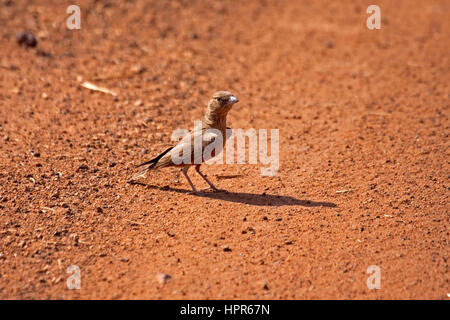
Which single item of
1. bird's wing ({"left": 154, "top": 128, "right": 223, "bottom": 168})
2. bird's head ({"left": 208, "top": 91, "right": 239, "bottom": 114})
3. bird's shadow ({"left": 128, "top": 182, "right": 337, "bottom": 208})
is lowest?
bird's shadow ({"left": 128, "top": 182, "right": 337, "bottom": 208})

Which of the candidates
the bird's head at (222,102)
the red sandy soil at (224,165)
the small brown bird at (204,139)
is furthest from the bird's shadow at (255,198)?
the bird's head at (222,102)

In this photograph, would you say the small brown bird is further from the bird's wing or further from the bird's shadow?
the bird's shadow

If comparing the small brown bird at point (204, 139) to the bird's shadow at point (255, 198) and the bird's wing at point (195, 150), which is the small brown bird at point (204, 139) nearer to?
the bird's wing at point (195, 150)

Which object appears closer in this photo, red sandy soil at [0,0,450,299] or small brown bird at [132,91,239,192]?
red sandy soil at [0,0,450,299]

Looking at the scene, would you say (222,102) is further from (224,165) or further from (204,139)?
(224,165)

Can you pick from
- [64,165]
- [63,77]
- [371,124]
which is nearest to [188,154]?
[64,165]

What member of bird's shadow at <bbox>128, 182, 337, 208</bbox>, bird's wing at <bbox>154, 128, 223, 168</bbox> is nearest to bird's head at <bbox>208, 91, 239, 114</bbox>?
bird's wing at <bbox>154, 128, 223, 168</bbox>

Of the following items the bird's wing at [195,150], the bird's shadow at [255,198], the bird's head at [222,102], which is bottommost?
the bird's shadow at [255,198]
